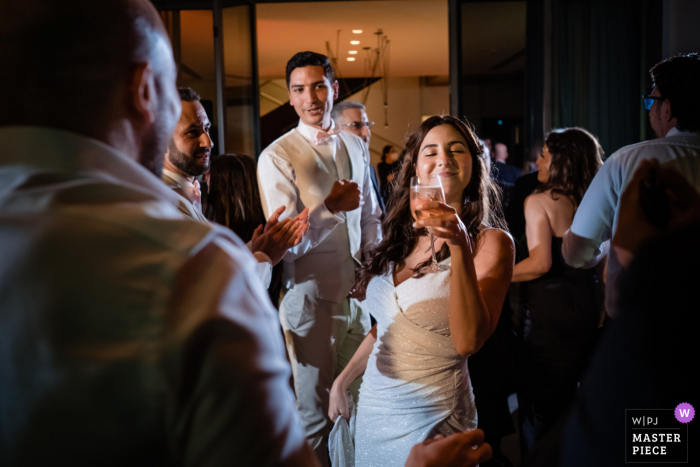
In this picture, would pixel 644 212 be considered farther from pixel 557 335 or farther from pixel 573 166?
pixel 573 166

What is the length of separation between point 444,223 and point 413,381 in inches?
21.5

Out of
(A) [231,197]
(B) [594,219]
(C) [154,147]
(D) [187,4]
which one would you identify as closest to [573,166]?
(B) [594,219]

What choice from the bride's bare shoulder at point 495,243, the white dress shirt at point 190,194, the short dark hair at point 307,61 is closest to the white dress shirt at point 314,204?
the short dark hair at point 307,61

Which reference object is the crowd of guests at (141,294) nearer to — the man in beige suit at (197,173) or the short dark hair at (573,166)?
the man in beige suit at (197,173)

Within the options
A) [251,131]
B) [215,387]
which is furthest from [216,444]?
[251,131]

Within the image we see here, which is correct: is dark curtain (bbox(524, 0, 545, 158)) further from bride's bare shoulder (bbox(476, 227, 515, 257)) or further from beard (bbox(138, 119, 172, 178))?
beard (bbox(138, 119, 172, 178))

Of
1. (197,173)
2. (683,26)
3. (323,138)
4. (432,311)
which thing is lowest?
(432,311)

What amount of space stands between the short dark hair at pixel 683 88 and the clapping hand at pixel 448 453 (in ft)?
4.62

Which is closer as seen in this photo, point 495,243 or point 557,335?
point 495,243

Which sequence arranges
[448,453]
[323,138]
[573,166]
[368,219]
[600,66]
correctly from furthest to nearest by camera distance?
[600,66]
[368,219]
[323,138]
[573,166]
[448,453]

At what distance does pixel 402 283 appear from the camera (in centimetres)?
166

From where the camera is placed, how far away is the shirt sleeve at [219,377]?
15.8 inches

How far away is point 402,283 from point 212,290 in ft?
4.22

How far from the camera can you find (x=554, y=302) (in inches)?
98.7
